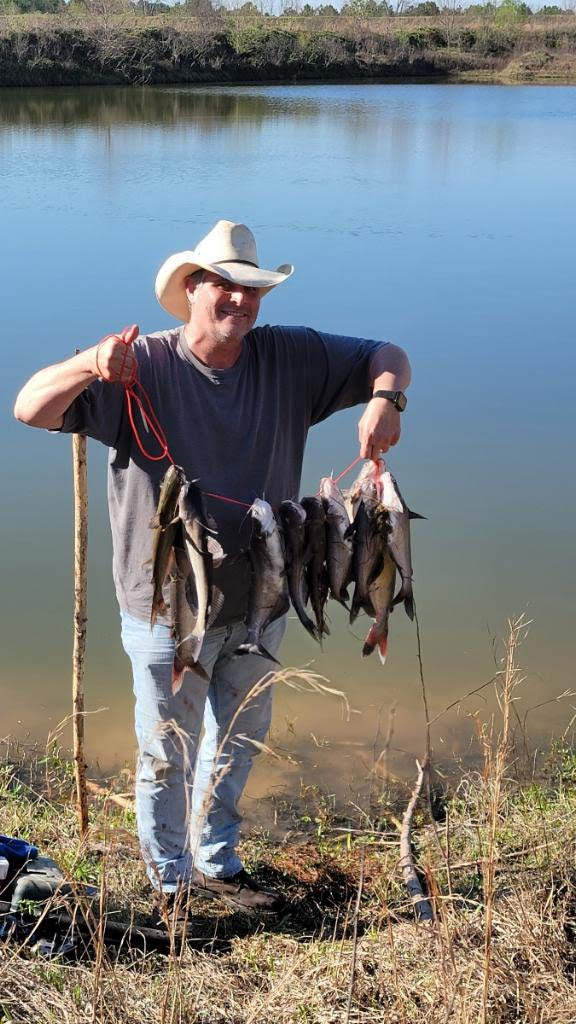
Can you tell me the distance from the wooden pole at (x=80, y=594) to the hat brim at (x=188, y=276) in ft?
2.11

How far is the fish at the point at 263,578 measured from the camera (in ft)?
11.0

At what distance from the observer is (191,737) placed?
3.57 metres

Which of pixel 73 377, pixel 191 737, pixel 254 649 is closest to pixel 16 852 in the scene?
pixel 191 737

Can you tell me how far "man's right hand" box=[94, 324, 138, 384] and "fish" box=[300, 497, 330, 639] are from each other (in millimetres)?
731

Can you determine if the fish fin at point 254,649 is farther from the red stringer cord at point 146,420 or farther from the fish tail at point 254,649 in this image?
the red stringer cord at point 146,420

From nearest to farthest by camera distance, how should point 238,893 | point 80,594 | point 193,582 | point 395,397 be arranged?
point 193,582 < point 395,397 < point 238,893 < point 80,594

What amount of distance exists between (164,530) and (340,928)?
1751 mm

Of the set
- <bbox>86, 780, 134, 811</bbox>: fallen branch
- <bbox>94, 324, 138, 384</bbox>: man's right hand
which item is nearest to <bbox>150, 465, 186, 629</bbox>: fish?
<bbox>94, 324, 138, 384</bbox>: man's right hand

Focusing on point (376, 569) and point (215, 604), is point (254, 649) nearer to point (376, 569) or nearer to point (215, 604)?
point (215, 604)

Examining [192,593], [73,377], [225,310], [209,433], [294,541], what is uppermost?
[225,310]

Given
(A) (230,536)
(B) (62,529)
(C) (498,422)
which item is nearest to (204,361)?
(A) (230,536)

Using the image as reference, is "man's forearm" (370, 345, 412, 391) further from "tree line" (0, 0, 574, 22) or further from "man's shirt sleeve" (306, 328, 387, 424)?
"tree line" (0, 0, 574, 22)

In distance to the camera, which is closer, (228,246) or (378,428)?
(378,428)

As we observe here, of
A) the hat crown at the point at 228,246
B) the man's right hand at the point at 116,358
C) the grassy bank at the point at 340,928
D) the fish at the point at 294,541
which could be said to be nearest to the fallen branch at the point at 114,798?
the grassy bank at the point at 340,928
